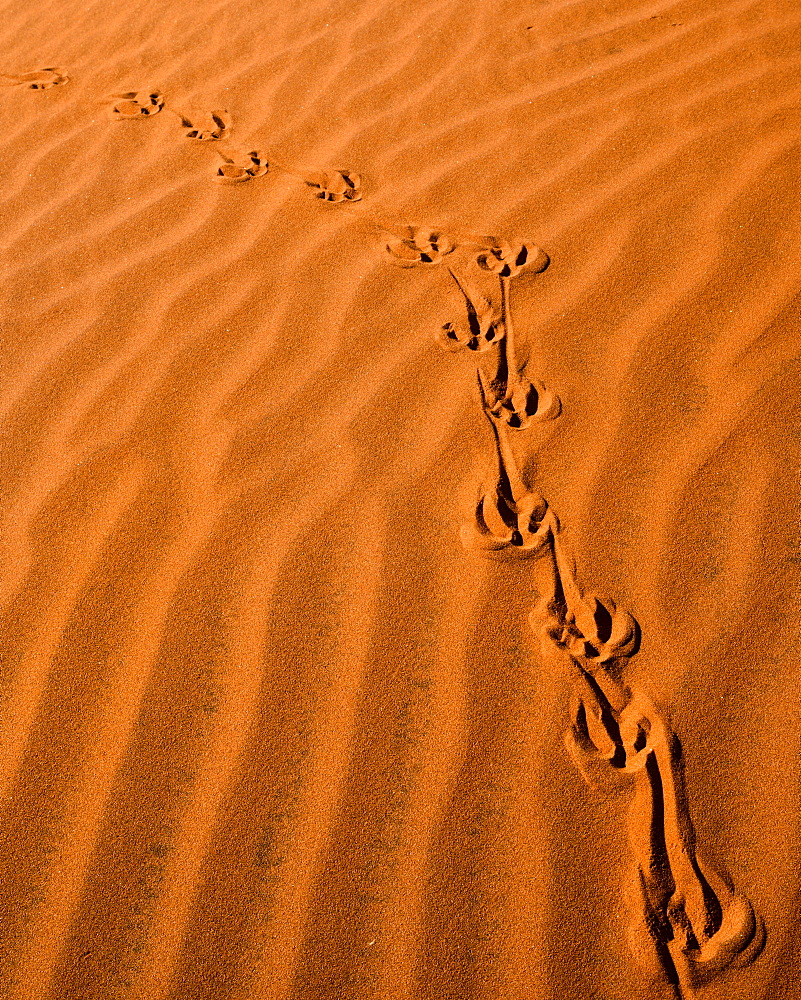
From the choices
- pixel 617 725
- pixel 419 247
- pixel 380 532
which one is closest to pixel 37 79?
pixel 419 247

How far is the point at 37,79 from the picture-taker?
11.8 ft

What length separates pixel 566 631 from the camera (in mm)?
1659

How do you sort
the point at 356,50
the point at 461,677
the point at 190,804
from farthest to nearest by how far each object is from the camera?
the point at 356,50 → the point at 461,677 → the point at 190,804

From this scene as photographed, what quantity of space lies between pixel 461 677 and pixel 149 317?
143 cm

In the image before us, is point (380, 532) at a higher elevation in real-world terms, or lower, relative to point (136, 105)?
lower

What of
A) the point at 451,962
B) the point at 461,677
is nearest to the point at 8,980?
the point at 451,962

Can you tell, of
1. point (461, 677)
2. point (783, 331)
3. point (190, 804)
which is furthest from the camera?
point (783, 331)

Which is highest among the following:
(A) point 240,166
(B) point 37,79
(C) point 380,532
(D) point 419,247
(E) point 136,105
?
(B) point 37,79

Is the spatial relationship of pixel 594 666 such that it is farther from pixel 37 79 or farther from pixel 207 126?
pixel 37 79

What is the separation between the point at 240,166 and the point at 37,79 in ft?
4.45

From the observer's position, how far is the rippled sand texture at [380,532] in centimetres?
140

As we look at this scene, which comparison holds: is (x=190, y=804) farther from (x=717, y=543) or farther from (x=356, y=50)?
(x=356, y=50)

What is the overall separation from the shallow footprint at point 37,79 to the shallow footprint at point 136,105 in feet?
1.19

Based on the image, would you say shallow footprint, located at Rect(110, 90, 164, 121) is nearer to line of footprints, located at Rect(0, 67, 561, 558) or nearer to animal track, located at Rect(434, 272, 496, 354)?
line of footprints, located at Rect(0, 67, 561, 558)
